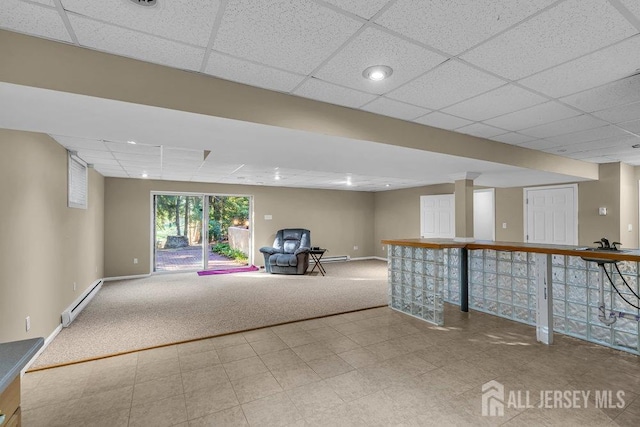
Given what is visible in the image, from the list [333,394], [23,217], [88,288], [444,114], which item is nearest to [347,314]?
[333,394]

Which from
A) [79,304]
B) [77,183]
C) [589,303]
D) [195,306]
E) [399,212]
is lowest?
[195,306]

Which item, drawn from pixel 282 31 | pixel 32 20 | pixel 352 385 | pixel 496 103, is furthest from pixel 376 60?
pixel 352 385

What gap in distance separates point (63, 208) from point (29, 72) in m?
2.81

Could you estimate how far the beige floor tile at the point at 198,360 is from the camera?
2717 mm

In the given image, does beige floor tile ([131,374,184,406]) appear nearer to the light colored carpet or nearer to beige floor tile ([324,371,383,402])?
the light colored carpet

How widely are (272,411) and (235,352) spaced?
1054 mm

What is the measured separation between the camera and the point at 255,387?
93.3 inches

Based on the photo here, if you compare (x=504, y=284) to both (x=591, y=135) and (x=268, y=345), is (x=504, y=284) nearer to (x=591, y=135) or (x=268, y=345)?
(x=591, y=135)

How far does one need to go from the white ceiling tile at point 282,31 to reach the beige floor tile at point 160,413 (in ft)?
7.82

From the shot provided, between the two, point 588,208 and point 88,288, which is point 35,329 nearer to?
point 88,288

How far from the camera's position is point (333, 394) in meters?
2.26

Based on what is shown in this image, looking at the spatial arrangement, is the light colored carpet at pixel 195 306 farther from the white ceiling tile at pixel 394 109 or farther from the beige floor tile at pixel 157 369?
the white ceiling tile at pixel 394 109

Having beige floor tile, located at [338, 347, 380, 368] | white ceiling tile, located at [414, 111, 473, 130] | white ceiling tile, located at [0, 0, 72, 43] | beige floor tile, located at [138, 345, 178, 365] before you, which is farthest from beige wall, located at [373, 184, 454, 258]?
white ceiling tile, located at [0, 0, 72, 43]

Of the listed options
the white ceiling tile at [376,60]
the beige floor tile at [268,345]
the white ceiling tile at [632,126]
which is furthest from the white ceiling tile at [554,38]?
the beige floor tile at [268,345]
